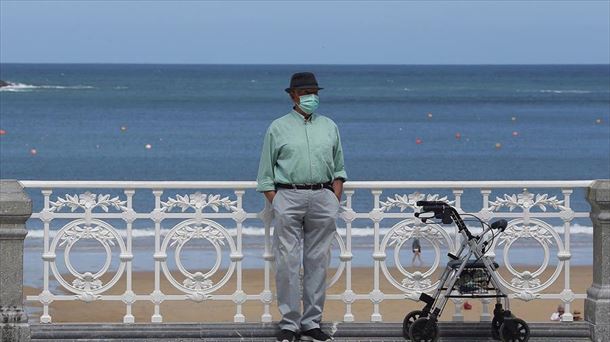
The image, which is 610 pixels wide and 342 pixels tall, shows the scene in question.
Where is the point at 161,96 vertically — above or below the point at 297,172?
above

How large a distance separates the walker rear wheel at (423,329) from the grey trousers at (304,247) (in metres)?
0.63

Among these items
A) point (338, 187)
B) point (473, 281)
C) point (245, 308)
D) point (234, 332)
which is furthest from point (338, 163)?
point (245, 308)

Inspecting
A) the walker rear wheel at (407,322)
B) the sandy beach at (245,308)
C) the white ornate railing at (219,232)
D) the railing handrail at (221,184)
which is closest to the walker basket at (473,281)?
the white ornate railing at (219,232)

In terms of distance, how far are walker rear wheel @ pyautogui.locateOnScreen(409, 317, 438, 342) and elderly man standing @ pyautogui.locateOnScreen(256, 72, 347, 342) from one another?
613 mm

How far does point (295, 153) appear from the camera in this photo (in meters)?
8.46

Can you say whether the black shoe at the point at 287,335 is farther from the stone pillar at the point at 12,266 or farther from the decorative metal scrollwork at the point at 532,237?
the stone pillar at the point at 12,266

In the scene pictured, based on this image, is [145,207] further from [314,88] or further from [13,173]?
[314,88]

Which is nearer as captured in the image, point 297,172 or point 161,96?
point 297,172

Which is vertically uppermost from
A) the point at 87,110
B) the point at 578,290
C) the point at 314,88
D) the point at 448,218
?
the point at 87,110

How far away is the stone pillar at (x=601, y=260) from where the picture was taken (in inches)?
348

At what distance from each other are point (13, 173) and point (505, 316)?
38.5m

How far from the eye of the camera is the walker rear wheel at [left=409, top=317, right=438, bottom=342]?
848 cm

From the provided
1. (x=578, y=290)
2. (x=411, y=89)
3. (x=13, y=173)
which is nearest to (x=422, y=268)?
(x=578, y=290)

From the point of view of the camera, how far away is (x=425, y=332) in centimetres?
850
